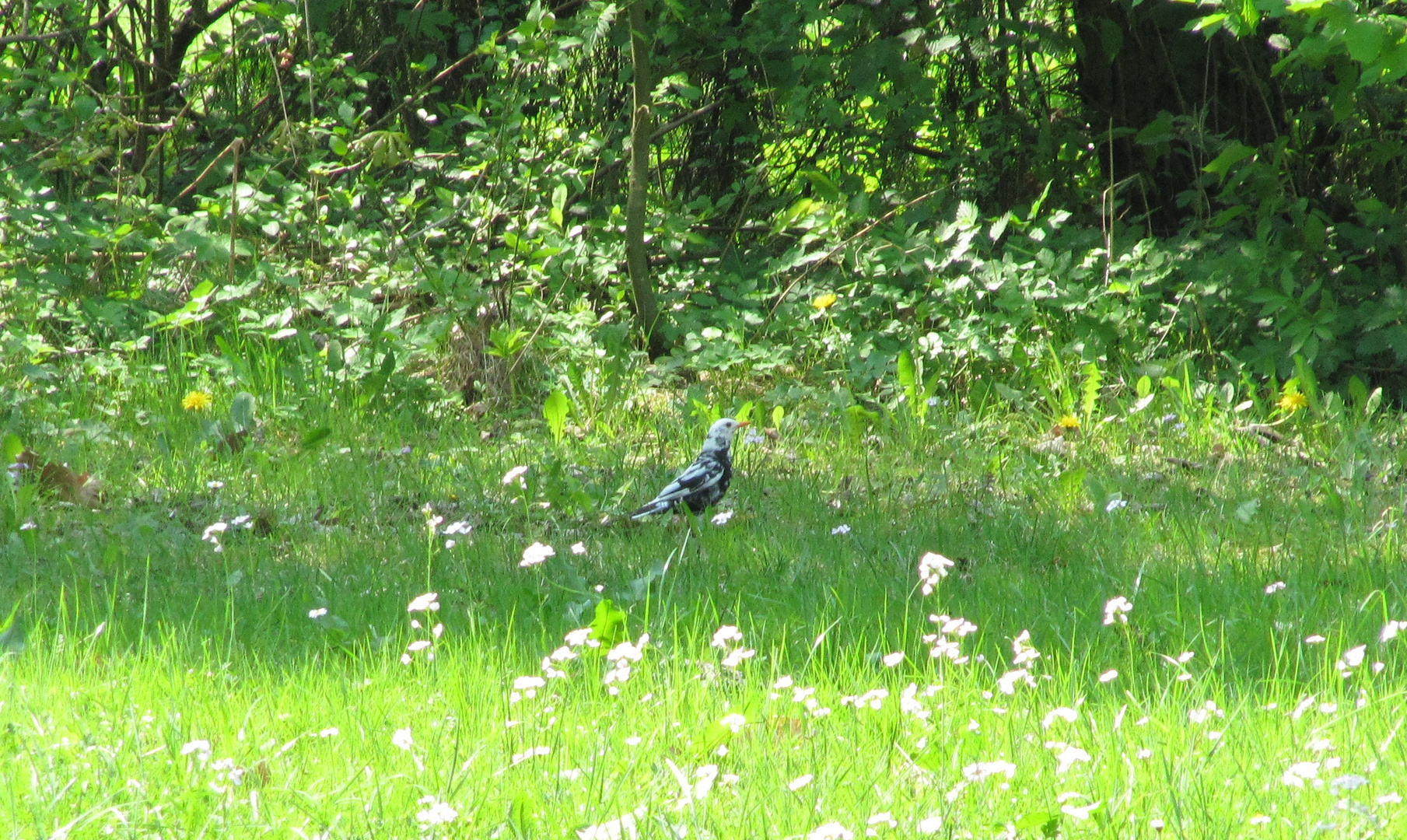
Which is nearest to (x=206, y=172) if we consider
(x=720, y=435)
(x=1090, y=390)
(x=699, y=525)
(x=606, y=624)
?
(x=720, y=435)

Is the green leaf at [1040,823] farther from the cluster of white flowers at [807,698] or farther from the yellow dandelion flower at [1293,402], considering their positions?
the yellow dandelion flower at [1293,402]

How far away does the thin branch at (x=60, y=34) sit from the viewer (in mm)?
6098

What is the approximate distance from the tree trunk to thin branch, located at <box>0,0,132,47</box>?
108 inches

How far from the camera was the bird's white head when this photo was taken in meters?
4.23

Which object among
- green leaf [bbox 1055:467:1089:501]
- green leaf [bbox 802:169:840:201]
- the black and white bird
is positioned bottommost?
green leaf [bbox 1055:467:1089:501]

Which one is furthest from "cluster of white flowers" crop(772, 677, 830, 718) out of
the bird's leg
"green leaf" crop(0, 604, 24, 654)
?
"green leaf" crop(0, 604, 24, 654)

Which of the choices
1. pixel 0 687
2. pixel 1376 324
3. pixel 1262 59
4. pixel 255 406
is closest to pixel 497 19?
pixel 255 406

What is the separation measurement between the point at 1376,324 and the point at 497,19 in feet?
15.6

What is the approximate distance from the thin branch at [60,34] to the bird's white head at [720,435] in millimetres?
4040

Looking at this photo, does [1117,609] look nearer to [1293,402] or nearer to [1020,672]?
[1020,672]

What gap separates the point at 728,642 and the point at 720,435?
146 cm

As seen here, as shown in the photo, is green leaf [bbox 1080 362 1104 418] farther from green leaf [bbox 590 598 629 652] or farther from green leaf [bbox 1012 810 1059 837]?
green leaf [bbox 1012 810 1059 837]

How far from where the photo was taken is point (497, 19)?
7.32 m

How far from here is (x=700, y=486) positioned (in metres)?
4.05
